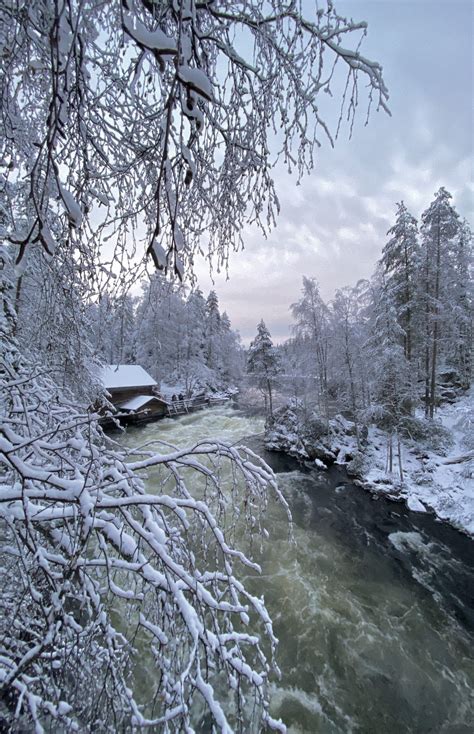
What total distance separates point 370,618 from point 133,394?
20.7 metres

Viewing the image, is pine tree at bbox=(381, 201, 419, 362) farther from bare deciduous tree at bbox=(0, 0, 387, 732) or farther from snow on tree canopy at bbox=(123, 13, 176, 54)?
snow on tree canopy at bbox=(123, 13, 176, 54)

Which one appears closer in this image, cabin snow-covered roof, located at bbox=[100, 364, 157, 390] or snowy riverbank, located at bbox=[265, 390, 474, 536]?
snowy riverbank, located at bbox=[265, 390, 474, 536]

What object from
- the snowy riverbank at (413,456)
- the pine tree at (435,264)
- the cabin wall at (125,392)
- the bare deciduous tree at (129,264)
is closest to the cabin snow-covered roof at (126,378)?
the cabin wall at (125,392)

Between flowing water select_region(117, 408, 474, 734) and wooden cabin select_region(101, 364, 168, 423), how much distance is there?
14.0 m

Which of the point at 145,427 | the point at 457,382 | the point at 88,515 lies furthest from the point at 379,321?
the point at 145,427

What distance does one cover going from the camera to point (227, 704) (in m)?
4.55

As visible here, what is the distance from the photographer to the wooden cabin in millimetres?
21031

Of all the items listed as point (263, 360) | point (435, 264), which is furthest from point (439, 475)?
point (263, 360)

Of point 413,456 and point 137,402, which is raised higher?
point 137,402

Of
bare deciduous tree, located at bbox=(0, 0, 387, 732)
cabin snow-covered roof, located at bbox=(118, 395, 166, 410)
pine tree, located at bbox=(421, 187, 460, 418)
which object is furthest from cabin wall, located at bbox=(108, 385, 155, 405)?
bare deciduous tree, located at bbox=(0, 0, 387, 732)

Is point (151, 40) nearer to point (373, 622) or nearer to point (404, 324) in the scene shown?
point (373, 622)

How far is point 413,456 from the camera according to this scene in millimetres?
12891

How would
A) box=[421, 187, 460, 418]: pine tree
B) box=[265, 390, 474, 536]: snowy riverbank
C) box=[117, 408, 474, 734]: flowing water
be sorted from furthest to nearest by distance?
box=[421, 187, 460, 418]: pine tree, box=[265, 390, 474, 536]: snowy riverbank, box=[117, 408, 474, 734]: flowing water

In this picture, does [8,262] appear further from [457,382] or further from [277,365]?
[457,382]
